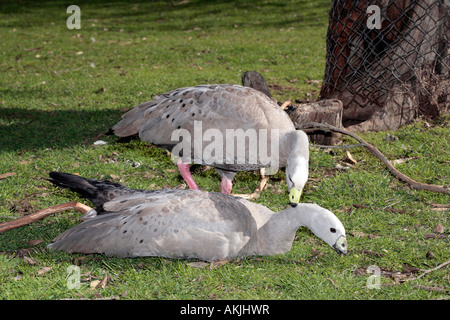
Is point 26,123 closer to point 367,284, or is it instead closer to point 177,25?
point 367,284

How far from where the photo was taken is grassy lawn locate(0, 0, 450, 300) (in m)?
4.16

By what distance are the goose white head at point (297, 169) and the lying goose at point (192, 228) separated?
188 millimetres

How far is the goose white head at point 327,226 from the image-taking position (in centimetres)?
428

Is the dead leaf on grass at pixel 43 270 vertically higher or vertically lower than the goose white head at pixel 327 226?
lower

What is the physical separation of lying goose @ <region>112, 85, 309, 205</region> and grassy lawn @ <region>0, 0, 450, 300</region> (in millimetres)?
721

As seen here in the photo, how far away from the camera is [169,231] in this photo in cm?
433

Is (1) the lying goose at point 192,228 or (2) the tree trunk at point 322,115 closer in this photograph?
(1) the lying goose at point 192,228

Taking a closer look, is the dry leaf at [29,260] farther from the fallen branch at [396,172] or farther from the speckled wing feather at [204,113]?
the fallen branch at [396,172]

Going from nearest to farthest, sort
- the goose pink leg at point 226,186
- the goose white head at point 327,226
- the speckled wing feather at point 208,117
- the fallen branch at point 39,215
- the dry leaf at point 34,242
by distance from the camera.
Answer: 1. the goose white head at point 327,226
2. the dry leaf at point 34,242
3. the fallen branch at point 39,215
4. the speckled wing feather at point 208,117
5. the goose pink leg at point 226,186

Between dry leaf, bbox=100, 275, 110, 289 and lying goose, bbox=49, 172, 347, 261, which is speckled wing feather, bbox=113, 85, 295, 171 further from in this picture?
dry leaf, bbox=100, 275, 110, 289

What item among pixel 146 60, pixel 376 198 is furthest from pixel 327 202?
pixel 146 60

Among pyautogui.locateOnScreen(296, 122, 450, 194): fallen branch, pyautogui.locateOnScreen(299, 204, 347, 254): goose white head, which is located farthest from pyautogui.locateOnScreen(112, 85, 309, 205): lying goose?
pyautogui.locateOnScreen(296, 122, 450, 194): fallen branch

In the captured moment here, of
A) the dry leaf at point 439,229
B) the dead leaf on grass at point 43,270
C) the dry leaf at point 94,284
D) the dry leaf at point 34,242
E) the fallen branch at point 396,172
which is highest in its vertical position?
the fallen branch at point 396,172

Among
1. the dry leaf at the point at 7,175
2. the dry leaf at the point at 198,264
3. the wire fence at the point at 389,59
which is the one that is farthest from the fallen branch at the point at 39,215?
the wire fence at the point at 389,59
